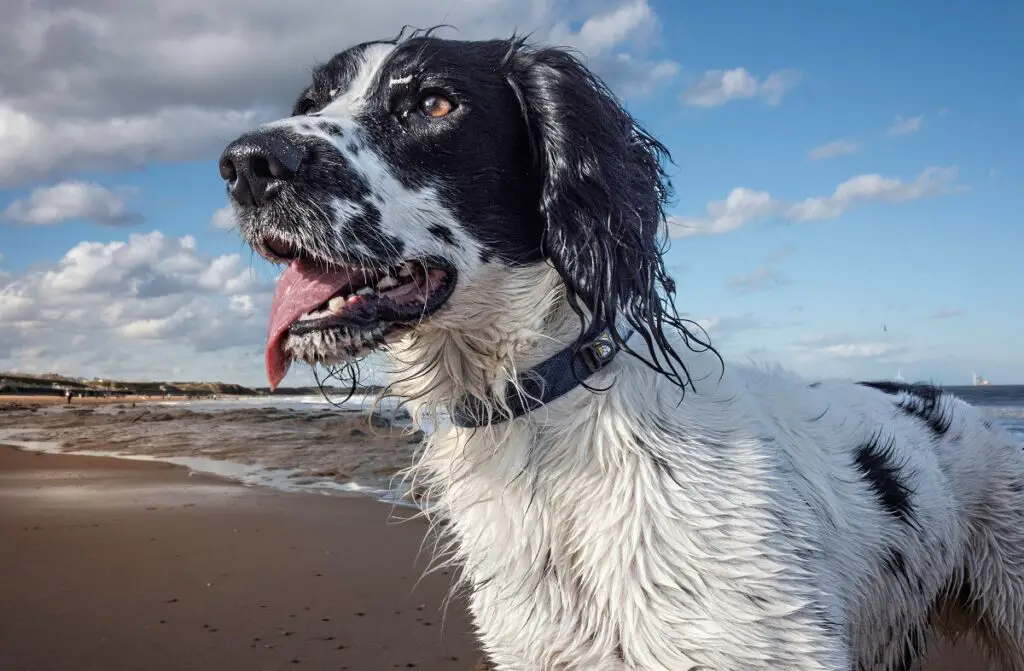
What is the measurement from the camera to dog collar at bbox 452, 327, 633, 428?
102 inches

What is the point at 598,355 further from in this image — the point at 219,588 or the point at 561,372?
the point at 219,588

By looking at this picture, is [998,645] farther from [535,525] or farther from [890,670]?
[535,525]

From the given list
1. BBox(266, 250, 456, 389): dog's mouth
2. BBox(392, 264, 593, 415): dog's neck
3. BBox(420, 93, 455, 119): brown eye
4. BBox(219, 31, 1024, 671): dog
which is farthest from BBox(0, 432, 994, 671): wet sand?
BBox(420, 93, 455, 119): brown eye

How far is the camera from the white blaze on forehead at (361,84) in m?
2.87

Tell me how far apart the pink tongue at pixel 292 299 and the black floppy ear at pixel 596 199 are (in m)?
0.69

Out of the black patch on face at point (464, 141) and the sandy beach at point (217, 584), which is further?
the sandy beach at point (217, 584)

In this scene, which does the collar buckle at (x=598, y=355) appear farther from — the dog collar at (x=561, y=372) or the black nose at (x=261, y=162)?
the black nose at (x=261, y=162)

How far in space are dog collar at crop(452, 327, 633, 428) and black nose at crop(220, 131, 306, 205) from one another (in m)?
0.92

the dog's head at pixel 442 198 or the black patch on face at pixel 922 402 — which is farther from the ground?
the dog's head at pixel 442 198

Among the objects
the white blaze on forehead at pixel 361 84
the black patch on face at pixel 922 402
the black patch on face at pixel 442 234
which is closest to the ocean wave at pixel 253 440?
the black patch on face at pixel 922 402

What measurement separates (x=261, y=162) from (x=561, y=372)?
42.6 inches

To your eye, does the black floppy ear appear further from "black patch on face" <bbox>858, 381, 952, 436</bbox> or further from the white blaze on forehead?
"black patch on face" <bbox>858, 381, 952, 436</bbox>

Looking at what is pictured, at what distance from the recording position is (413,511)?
8.22m

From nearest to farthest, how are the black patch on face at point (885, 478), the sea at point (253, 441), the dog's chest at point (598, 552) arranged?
the dog's chest at point (598, 552), the black patch on face at point (885, 478), the sea at point (253, 441)
